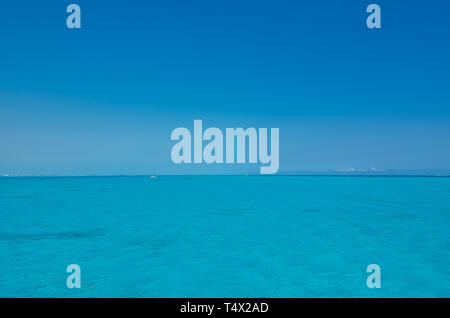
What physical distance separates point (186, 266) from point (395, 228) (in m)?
9.33

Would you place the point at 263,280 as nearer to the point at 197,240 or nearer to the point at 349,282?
the point at 349,282

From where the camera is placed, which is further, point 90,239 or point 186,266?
point 90,239

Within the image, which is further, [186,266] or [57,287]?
[186,266]

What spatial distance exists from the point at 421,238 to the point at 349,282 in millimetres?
5929

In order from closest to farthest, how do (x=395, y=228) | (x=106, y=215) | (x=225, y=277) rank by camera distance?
1. (x=225, y=277)
2. (x=395, y=228)
3. (x=106, y=215)

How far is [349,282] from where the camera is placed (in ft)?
23.3

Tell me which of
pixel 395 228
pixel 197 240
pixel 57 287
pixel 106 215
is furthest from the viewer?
pixel 106 215
